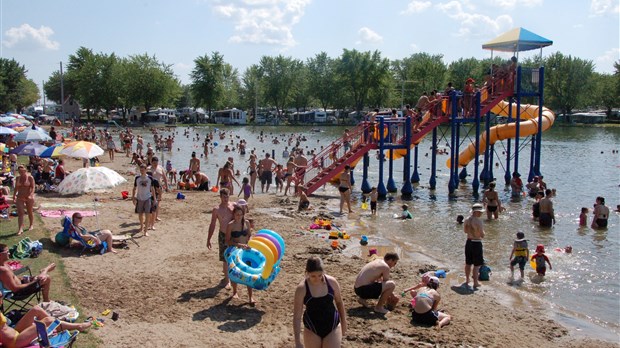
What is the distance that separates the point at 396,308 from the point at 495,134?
19653mm

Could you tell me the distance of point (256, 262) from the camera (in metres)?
8.46

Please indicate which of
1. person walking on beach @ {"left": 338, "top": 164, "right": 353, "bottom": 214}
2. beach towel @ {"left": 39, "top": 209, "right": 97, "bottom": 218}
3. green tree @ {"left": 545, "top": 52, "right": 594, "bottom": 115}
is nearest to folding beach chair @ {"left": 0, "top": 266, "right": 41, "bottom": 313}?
beach towel @ {"left": 39, "top": 209, "right": 97, "bottom": 218}

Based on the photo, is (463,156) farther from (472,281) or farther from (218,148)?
(218,148)

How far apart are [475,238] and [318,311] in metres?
5.81

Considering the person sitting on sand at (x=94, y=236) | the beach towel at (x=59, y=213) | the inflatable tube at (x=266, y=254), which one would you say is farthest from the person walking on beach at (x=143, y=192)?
the inflatable tube at (x=266, y=254)

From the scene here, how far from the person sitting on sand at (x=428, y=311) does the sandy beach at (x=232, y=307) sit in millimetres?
139

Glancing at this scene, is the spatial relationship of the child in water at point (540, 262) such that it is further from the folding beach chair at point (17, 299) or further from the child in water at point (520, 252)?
the folding beach chair at point (17, 299)

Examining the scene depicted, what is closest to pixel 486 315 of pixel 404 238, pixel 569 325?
pixel 569 325

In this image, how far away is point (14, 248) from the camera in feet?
33.6

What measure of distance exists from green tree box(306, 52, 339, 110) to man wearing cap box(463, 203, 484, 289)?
317ft

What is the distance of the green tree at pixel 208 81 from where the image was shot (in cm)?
10631

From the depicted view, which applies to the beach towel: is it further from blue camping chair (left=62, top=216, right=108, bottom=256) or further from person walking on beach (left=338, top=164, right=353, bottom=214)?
person walking on beach (left=338, top=164, right=353, bottom=214)

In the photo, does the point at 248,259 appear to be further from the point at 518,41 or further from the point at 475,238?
the point at 518,41

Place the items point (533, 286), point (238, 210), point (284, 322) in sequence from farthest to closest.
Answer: point (533, 286), point (238, 210), point (284, 322)
